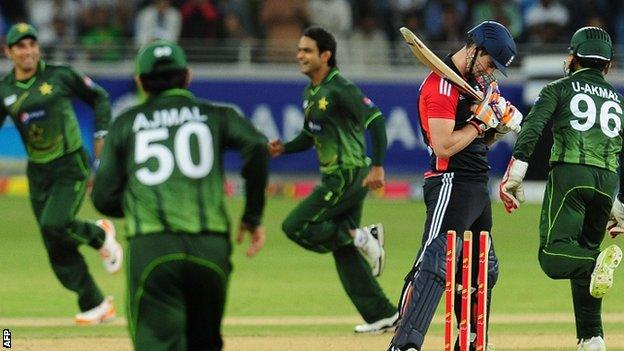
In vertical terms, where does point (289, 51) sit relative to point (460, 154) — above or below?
below

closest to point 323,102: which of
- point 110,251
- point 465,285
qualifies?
point 110,251

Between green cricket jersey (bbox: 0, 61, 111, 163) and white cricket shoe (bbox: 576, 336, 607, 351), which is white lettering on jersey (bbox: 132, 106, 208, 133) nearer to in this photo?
white cricket shoe (bbox: 576, 336, 607, 351)

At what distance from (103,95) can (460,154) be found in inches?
133

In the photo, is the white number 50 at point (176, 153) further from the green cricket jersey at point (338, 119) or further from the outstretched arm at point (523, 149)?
the green cricket jersey at point (338, 119)

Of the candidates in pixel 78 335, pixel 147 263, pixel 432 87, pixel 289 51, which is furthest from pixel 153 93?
pixel 289 51

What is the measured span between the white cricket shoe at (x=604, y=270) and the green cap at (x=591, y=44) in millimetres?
1135

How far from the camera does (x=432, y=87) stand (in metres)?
8.22

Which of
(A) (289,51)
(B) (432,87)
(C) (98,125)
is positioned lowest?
(A) (289,51)

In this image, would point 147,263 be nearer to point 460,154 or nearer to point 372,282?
point 460,154

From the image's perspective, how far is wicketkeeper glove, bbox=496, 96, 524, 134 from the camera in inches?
329

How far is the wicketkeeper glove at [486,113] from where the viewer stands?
27.1 feet

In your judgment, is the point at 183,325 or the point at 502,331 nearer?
the point at 183,325

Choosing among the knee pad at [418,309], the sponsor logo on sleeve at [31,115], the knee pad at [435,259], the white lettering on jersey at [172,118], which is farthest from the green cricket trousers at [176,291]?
the sponsor logo on sleeve at [31,115]

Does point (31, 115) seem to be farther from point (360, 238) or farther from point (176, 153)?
point (176, 153)
